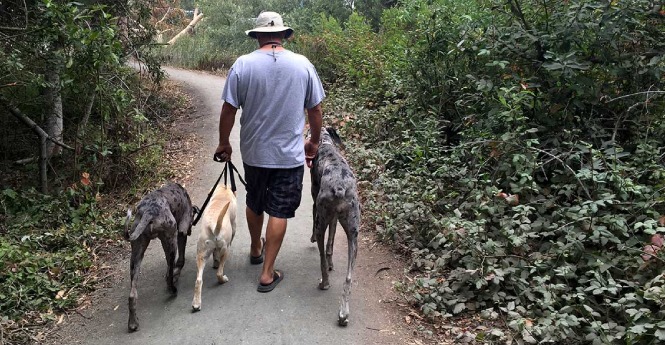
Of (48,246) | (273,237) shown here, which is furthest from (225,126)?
(48,246)

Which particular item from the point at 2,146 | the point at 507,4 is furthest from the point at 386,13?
the point at 2,146

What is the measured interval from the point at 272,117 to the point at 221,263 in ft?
5.00

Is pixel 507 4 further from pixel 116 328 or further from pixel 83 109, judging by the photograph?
pixel 83 109

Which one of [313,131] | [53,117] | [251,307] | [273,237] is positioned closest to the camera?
[251,307]

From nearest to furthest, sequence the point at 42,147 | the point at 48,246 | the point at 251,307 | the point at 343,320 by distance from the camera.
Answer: the point at 343,320 < the point at 251,307 < the point at 48,246 < the point at 42,147

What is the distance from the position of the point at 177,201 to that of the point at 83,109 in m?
4.92

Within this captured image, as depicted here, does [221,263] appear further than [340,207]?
Yes

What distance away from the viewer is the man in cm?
408

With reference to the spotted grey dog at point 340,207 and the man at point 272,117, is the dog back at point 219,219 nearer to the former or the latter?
the man at point 272,117

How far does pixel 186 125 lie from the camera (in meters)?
11.6

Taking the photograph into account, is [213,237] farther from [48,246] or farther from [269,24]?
[48,246]

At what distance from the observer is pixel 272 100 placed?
412 cm

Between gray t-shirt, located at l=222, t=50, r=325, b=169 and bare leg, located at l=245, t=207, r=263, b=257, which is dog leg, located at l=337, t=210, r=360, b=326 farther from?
bare leg, located at l=245, t=207, r=263, b=257

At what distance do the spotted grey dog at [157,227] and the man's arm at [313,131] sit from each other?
4.40 ft
